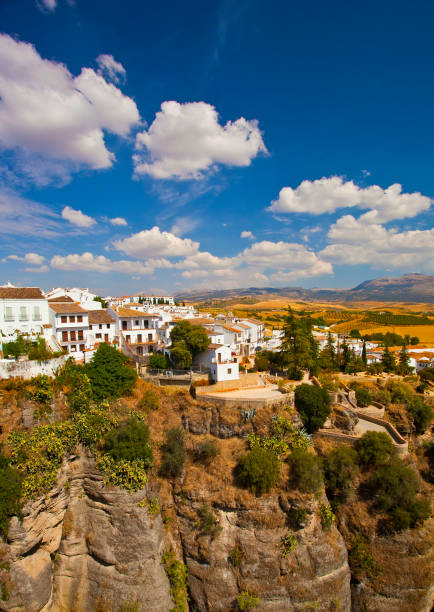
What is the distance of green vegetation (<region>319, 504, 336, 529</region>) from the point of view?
19.2 m

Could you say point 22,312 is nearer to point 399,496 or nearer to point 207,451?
point 207,451

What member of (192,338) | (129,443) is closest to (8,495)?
(129,443)

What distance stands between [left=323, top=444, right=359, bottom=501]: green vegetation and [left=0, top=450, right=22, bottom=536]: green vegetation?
18.9 m

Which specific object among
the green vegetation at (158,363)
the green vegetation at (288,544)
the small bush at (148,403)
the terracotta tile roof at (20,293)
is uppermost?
the terracotta tile roof at (20,293)

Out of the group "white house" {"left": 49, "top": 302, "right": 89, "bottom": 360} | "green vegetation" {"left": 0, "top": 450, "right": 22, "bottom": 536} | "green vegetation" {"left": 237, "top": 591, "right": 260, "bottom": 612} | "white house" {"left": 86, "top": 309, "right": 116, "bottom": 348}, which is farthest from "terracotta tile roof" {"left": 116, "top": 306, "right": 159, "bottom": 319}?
"green vegetation" {"left": 237, "top": 591, "right": 260, "bottom": 612}

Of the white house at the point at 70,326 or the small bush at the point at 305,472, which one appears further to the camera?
the white house at the point at 70,326

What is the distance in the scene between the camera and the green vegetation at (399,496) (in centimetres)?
1888

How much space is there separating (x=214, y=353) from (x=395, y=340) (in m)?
51.5

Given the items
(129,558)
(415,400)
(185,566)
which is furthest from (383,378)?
(129,558)

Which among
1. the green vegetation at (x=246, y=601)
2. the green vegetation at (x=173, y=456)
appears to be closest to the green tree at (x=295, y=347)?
the green vegetation at (x=173, y=456)

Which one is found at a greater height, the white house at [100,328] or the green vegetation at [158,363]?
the white house at [100,328]

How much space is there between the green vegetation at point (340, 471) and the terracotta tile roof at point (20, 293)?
28244 millimetres

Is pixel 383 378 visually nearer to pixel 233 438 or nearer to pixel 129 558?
pixel 233 438

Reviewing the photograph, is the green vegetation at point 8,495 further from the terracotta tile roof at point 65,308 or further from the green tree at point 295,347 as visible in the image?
the green tree at point 295,347
